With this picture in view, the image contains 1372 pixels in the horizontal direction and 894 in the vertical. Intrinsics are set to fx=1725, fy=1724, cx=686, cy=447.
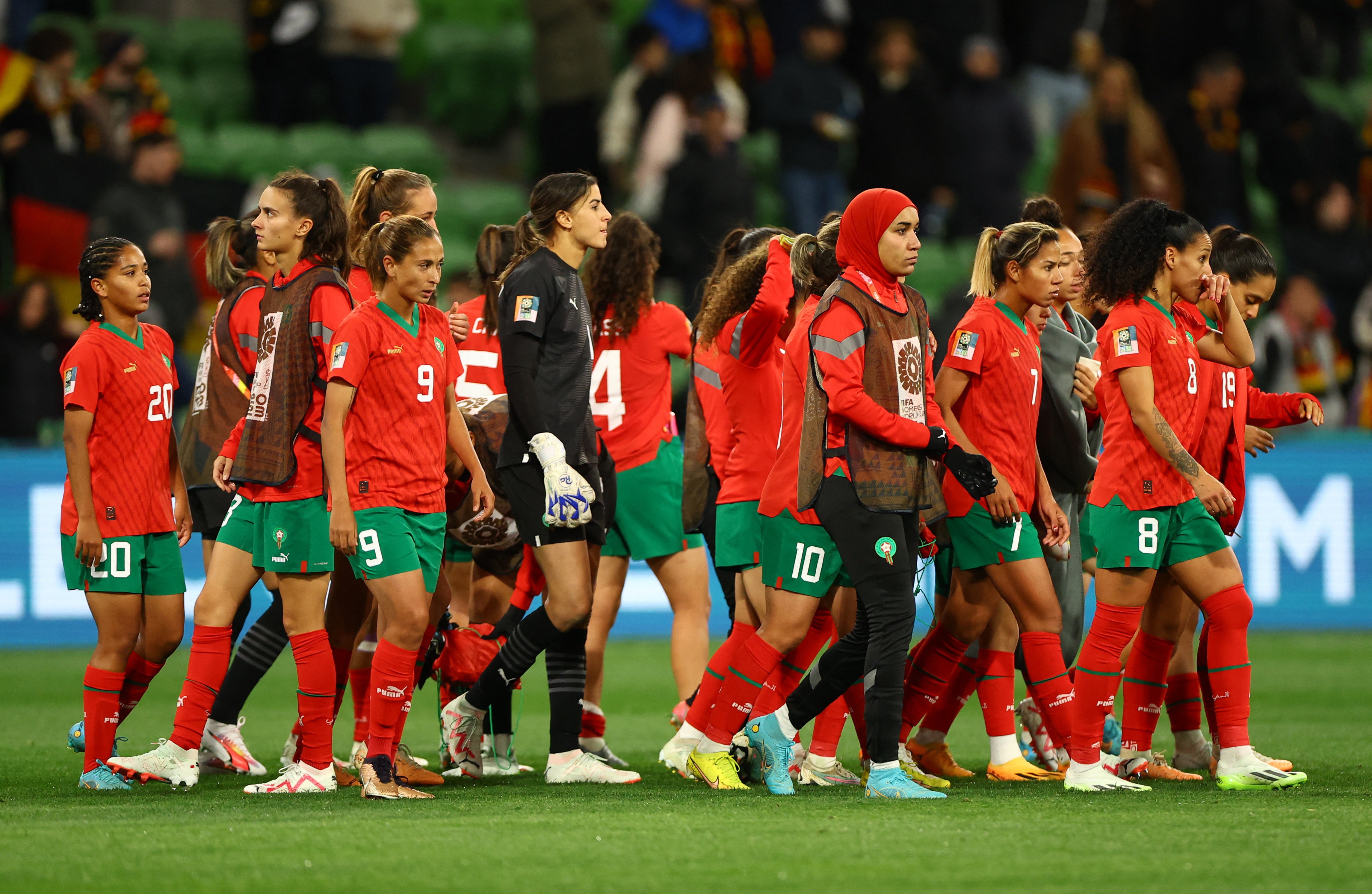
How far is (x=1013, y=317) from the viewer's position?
23.0 ft

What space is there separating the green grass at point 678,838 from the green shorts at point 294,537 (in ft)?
2.91

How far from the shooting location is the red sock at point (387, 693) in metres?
6.49

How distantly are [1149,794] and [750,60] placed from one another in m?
12.4

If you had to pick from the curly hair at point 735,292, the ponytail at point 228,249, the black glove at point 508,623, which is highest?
the ponytail at point 228,249

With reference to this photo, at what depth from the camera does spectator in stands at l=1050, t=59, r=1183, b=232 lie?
16.3 meters

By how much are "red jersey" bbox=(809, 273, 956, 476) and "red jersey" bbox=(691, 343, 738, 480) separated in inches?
54.0

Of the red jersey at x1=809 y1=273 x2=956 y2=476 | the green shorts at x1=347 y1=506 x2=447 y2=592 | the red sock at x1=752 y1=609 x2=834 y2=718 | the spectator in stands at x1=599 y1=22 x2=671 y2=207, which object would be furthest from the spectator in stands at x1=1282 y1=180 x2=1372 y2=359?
the green shorts at x1=347 y1=506 x2=447 y2=592

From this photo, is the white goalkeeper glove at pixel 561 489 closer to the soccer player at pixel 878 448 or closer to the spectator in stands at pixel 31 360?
the soccer player at pixel 878 448

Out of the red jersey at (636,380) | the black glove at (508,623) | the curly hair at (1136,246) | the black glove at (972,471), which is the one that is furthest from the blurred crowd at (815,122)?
the black glove at (972,471)

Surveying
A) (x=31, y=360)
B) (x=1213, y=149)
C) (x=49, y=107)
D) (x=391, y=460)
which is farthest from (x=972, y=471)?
(x=1213, y=149)

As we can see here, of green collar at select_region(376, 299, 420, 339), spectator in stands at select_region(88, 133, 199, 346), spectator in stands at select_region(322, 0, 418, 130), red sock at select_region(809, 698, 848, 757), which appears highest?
spectator in stands at select_region(322, 0, 418, 130)

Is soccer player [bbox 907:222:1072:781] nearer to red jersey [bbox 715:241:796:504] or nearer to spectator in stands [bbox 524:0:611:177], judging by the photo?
red jersey [bbox 715:241:796:504]

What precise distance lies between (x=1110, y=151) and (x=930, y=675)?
1045 centimetres

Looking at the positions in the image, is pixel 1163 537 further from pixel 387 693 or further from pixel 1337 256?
pixel 1337 256
